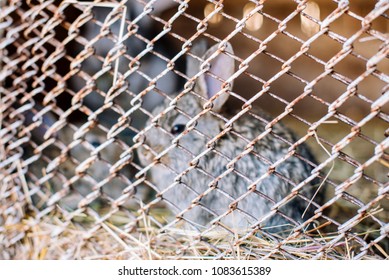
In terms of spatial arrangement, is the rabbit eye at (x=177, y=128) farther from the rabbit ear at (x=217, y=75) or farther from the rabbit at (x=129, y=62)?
the rabbit at (x=129, y=62)

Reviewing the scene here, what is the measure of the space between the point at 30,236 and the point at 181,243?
85 cm

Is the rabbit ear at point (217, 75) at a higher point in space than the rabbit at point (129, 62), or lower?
higher

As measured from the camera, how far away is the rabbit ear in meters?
2.66

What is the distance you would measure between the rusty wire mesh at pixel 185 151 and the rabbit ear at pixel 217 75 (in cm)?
1

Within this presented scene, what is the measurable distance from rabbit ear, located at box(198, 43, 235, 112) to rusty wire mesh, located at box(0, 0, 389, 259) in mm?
12

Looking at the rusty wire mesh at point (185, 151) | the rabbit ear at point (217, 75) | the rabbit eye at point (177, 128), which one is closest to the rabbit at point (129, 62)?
the rusty wire mesh at point (185, 151)

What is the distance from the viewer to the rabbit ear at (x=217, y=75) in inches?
105

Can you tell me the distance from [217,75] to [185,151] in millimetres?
661

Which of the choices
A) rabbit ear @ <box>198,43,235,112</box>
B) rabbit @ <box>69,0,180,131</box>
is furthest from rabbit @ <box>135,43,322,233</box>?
Answer: rabbit @ <box>69,0,180,131</box>

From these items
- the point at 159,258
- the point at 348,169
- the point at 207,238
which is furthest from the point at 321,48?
the point at 159,258

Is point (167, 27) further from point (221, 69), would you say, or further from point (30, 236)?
point (30, 236)

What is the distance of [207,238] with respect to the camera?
2686mm

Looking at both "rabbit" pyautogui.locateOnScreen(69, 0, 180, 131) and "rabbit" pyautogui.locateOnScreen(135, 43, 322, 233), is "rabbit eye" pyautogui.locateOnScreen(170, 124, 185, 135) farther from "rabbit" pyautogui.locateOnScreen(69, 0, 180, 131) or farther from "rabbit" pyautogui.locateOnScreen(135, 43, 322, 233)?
"rabbit" pyautogui.locateOnScreen(69, 0, 180, 131)
